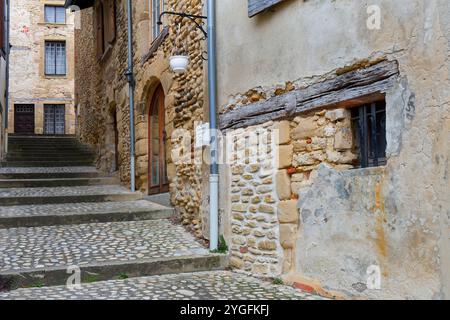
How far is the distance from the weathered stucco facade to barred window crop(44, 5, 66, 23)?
1893cm

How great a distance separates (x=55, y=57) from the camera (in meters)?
22.0

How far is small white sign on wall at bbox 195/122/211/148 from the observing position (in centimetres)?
567

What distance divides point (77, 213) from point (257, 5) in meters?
3.82

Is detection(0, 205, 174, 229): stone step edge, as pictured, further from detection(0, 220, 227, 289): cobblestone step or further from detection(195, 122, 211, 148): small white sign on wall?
detection(195, 122, 211, 148): small white sign on wall

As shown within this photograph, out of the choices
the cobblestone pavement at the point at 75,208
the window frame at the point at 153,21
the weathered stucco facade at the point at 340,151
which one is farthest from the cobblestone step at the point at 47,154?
the weathered stucco facade at the point at 340,151

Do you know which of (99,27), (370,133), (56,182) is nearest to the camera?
(370,133)

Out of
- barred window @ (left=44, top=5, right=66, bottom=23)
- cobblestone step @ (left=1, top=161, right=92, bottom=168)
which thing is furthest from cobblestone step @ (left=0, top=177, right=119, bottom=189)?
barred window @ (left=44, top=5, right=66, bottom=23)

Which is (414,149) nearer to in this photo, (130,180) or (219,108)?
(219,108)

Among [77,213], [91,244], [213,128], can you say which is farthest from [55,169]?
[213,128]

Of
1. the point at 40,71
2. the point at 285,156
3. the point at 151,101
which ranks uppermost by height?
the point at 40,71

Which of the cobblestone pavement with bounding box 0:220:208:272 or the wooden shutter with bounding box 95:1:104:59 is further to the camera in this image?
the wooden shutter with bounding box 95:1:104:59

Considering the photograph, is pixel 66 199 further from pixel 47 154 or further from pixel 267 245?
pixel 47 154
